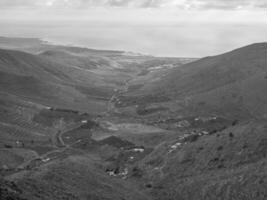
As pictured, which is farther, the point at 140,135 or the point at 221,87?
the point at 221,87

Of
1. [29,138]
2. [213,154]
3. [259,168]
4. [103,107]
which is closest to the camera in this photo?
[259,168]

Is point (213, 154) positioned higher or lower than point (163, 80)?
higher

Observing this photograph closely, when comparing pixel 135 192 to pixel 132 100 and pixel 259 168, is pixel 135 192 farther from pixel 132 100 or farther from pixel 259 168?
pixel 132 100

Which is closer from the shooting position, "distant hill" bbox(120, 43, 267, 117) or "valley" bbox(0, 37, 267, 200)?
"valley" bbox(0, 37, 267, 200)

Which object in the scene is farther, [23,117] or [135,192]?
[23,117]

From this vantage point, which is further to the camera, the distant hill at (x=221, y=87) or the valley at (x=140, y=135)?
the distant hill at (x=221, y=87)

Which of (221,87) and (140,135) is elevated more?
(221,87)

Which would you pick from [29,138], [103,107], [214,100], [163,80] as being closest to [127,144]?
[29,138]

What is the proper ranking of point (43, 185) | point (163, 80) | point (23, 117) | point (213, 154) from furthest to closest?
point (163, 80), point (23, 117), point (213, 154), point (43, 185)
